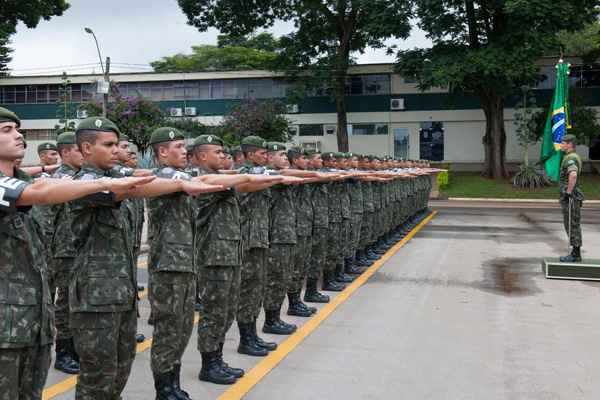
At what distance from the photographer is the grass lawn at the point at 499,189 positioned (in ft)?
90.9

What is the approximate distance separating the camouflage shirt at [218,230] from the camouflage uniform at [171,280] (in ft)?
1.66

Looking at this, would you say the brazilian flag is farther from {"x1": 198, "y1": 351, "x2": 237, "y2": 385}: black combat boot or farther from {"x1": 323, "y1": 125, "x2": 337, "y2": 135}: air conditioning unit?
{"x1": 323, "y1": 125, "x2": 337, "y2": 135}: air conditioning unit

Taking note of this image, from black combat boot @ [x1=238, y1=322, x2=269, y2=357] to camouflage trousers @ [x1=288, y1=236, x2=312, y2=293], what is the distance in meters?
1.17

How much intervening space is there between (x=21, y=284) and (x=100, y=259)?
29.2 inches

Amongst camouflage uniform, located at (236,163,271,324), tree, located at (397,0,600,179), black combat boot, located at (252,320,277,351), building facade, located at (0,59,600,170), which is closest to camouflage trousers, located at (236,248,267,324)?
camouflage uniform, located at (236,163,271,324)

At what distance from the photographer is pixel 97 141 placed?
12.2ft

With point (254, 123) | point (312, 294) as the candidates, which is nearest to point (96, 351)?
point (312, 294)

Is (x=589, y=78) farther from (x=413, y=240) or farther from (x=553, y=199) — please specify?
(x=413, y=240)

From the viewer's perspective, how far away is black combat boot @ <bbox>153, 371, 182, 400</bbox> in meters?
4.29

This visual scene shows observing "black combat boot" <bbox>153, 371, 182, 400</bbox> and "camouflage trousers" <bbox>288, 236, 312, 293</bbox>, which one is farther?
"camouflage trousers" <bbox>288, 236, 312, 293</bbox>

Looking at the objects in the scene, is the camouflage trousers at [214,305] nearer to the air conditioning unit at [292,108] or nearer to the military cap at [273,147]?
the military cap at [273,147]

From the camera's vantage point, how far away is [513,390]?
4691 mm

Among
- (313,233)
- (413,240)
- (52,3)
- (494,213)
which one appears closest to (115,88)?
(52,3)

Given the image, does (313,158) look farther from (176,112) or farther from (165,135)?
(176,112)
